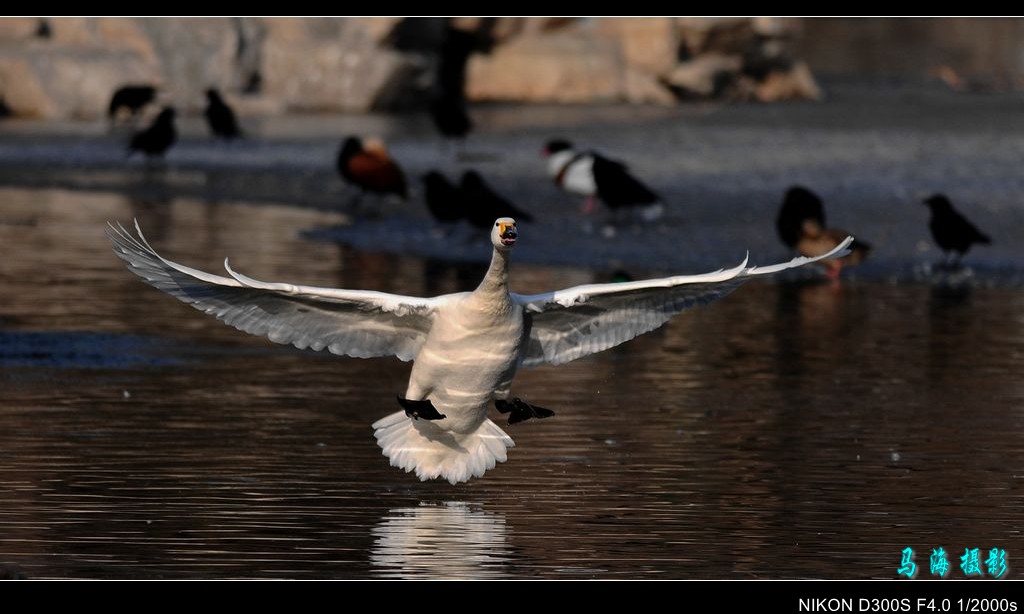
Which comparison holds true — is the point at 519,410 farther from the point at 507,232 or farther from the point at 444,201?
the point at 444,201

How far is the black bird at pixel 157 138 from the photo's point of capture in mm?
27594

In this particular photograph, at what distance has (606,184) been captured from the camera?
20156 millimetres

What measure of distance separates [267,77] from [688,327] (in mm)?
24256

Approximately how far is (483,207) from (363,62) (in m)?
18.4

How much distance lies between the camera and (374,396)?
38.6 feet

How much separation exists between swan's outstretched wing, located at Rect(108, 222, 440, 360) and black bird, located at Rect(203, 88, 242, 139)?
799 inches

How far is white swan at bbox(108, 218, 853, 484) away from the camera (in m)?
9.02

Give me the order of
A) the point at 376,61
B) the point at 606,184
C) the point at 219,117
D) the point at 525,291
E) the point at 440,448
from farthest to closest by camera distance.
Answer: the point at 376,61 → the point at 219,117 → the point at 606,184 → the point at 525,291 → the point at 440,448

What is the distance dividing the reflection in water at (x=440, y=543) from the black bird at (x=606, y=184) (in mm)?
11154

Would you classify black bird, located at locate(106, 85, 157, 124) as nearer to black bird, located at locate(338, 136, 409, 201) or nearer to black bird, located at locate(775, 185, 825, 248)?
black bird, located at locate(338, 136, 409, 201)

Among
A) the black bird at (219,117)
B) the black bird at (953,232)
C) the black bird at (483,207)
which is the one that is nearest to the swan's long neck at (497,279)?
the black bird at (953,232)

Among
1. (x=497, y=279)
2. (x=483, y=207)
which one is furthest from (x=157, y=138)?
(x=497, y=279)
